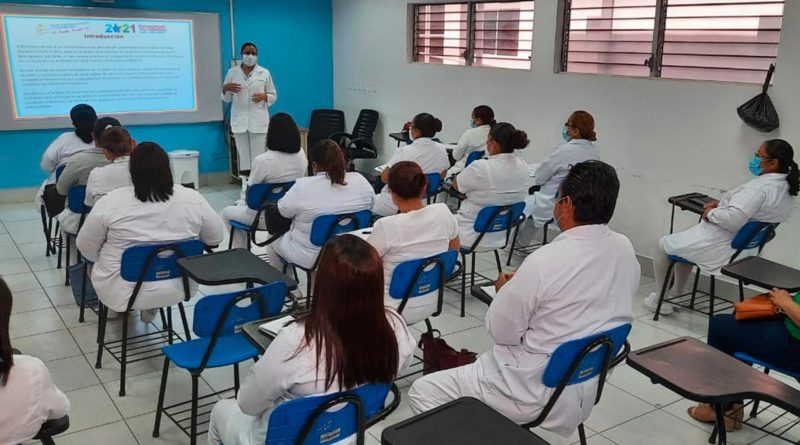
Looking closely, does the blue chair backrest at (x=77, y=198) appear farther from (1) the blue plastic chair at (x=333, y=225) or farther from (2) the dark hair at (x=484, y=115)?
(2) the dark hair at (x=484, y=115)

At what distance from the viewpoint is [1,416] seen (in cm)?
175

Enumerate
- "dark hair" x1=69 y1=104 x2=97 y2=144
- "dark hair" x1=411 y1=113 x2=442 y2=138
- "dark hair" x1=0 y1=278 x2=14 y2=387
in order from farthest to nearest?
"dark hair" x1=411 y1=113 x2=442 y2=138 → "dark hair" x1=69 y1=104 x2=97 y2=144 → "dark hair" x1=0 y1=278 x2=14 y2=387

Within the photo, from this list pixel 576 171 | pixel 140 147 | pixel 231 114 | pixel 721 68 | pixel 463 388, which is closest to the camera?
pixel 576 171

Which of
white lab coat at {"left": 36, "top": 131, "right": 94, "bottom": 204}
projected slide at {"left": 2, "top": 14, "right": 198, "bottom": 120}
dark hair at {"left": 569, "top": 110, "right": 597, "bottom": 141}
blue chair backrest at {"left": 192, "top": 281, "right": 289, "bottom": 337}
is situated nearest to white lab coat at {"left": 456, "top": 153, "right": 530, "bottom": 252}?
dark hair at {"left": 569, "top": 110, "right": 597, "bottom": 141}

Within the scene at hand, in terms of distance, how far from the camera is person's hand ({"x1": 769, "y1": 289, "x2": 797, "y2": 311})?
254cm

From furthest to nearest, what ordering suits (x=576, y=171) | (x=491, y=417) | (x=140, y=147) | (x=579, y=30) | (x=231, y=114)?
(x=231, y=114)
(x=579, y=30)
(x=140, y=147)
(x=576, y=171)
(x=491, y=417)

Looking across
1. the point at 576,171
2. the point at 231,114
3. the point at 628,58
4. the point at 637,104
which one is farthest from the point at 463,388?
the point at 231,114

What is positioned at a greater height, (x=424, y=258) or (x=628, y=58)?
(x=628, y=58)

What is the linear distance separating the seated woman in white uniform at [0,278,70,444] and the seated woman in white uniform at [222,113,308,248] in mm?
2727

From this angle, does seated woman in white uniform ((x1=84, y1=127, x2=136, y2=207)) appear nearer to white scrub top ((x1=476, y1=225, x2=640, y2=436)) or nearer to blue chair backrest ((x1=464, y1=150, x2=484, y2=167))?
white scrub top ((x1=476, y1=225, x2=640, y2=436))

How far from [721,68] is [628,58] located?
80cm

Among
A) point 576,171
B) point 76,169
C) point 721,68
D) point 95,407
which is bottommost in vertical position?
point 95,407

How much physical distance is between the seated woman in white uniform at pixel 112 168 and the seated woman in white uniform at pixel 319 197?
95 cm

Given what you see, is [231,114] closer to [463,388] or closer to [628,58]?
[628,58]
